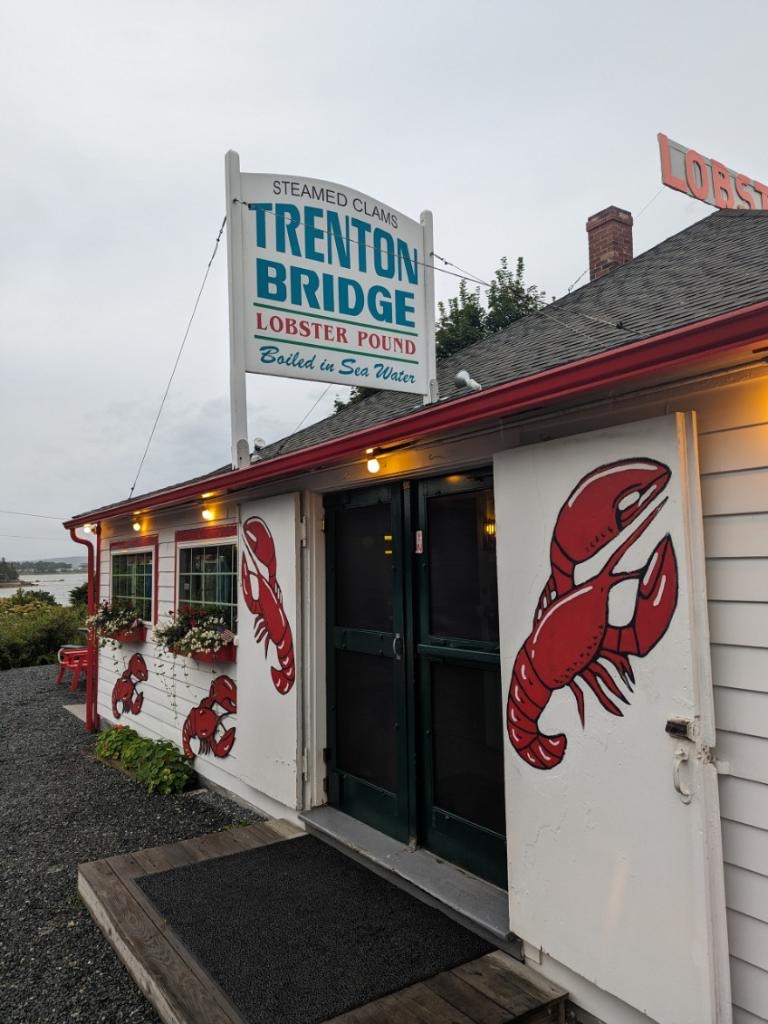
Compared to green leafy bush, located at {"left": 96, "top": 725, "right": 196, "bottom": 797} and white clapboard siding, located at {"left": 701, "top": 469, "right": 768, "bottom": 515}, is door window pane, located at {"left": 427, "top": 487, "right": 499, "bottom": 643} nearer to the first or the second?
white clapboard siding, located at {"left": 701, "top": 469, "right": 768, "bottom": 515}

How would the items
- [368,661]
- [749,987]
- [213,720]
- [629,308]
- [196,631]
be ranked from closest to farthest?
[749,987] < [629,308] < [368,661] < [196,631] < [213,720]

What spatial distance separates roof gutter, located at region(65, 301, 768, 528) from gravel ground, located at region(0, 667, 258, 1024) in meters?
2.71

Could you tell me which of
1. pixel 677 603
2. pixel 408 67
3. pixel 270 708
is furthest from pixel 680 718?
pixel 408 67

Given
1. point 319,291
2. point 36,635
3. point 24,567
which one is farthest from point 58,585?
point 319,291

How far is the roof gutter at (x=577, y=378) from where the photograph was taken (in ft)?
5.78

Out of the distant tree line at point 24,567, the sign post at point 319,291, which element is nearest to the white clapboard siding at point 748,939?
the sign post at point 319,291

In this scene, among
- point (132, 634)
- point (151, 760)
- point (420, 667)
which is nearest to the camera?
point (420, 667)

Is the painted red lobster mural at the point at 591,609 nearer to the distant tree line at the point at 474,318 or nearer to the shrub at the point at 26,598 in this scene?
the distant tree line at the point at 474,318

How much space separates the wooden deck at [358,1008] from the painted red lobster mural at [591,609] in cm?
85

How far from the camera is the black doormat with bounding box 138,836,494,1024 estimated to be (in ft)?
8.30

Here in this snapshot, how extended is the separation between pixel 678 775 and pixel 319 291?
2.78 metres

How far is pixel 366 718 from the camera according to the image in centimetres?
407

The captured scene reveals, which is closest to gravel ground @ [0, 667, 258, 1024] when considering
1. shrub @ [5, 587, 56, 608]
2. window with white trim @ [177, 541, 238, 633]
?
window with white trim @ [177, 541, 238, 633]

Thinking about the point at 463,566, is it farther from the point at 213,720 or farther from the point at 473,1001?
the point at 213,720
